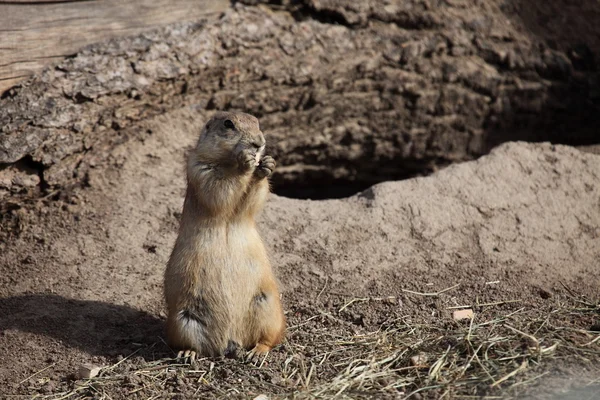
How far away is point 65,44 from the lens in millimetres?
6609

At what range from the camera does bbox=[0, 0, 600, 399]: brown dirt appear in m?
4.88

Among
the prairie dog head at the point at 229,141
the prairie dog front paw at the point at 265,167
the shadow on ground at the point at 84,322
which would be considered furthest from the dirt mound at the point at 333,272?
the prairie dog head at the point at 229,141

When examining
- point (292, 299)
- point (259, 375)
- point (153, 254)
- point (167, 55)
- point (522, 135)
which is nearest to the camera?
point (259, 375)

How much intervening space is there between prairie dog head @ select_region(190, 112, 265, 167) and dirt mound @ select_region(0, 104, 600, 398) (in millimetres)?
1380

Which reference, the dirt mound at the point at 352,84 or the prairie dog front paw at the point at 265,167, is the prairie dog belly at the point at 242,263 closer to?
the prairie dog front paw at the point at 265,167

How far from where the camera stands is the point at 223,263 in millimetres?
5039

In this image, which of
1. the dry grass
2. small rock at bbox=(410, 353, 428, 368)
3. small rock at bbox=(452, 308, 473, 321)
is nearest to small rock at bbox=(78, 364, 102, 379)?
the dry grass

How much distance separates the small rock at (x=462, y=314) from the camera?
5438 mm

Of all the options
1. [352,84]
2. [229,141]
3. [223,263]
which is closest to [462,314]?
[223,263]

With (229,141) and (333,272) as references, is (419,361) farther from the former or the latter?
(229,141)

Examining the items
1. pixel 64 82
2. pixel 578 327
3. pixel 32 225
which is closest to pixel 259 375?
pixel 578 327

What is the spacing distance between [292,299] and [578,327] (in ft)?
7.11

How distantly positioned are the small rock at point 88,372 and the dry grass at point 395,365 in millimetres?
43

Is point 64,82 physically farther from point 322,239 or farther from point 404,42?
point 404,42
